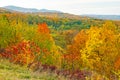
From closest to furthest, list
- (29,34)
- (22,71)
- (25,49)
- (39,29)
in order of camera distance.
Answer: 1. (22,71)
2. (25,49)
3. (29,34)
4. (39,29)

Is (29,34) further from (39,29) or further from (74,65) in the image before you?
(74,65)

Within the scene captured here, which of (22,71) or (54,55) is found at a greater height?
(22,71)

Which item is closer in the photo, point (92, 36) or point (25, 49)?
point (25, 49)

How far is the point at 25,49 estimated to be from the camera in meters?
30.1

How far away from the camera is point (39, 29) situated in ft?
226

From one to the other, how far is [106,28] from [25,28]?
19.6 m

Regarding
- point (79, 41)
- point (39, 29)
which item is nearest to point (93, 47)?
point (79, 41)

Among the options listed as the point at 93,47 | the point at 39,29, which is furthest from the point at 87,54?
the point at 39,29

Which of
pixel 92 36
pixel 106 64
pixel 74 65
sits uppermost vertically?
pixel 92 36

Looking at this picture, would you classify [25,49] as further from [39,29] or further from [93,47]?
[39,29]

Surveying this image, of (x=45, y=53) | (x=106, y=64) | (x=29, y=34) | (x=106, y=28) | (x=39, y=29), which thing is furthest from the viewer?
(x=39, y=29)

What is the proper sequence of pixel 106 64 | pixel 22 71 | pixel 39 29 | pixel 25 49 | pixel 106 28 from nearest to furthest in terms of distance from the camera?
pixel 22 71, pixel 25 49, pixel 106 64, pixel 106 28, pixel 39 29

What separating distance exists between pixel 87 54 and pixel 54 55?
601 inches

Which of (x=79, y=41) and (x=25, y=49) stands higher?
(x=25, y=49)
